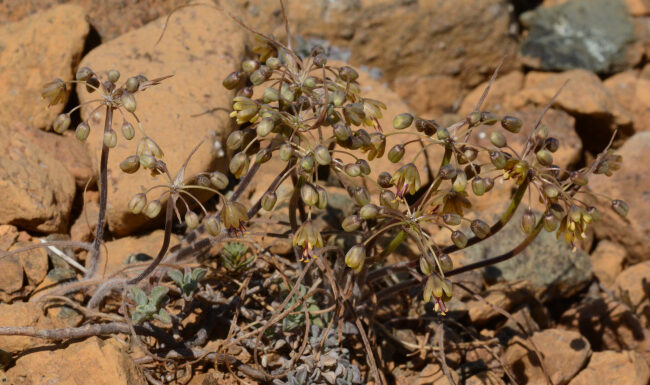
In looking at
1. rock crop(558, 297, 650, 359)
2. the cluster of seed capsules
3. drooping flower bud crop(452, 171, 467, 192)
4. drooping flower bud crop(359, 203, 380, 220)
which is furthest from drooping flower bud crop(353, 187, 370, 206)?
rock crop(558, 297, 650, 359)

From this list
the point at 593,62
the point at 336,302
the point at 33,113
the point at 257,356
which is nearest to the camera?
the point at 336,302

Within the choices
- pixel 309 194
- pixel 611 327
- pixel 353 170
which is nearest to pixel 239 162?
pixel 309 194

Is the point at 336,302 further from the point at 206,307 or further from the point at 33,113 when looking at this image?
the point at 33,113

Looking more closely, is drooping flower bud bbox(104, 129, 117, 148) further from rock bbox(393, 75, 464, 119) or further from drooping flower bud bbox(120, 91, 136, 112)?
rock bbox(393, 75, 464, 119)

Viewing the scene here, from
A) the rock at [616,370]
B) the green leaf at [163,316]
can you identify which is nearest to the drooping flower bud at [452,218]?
the green leaf at [163,316]

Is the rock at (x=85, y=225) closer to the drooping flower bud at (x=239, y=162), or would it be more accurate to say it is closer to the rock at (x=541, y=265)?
the drooping flower bud at (x=239, y=162)

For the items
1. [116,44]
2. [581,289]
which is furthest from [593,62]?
[116,44]
